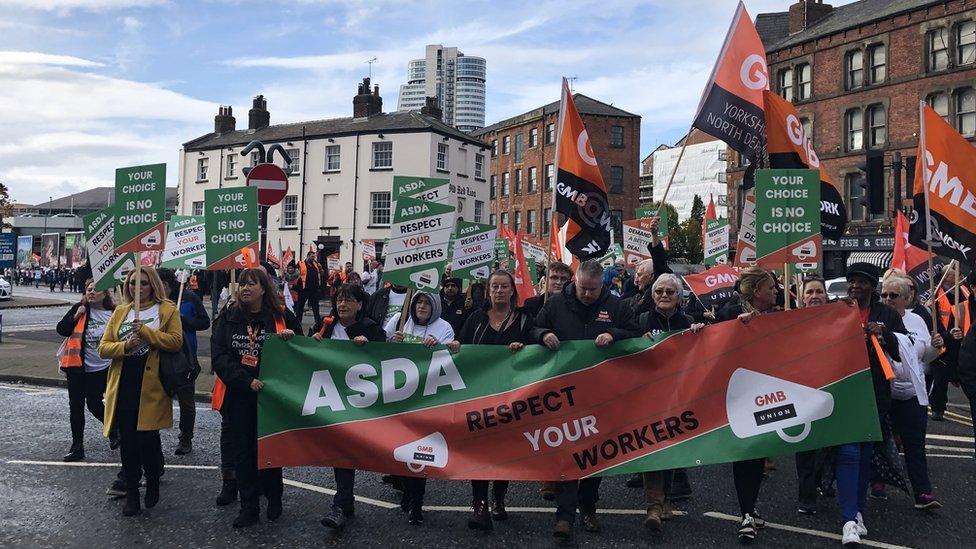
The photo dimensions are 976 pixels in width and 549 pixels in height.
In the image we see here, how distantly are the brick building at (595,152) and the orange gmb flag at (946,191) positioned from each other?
46788mm

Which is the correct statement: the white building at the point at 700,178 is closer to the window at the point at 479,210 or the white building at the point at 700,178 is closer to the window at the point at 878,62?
the window at the point at 479,210

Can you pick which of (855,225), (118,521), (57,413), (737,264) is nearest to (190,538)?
(118,521)

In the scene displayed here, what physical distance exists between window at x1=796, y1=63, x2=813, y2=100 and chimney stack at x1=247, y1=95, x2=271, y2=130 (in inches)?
1243

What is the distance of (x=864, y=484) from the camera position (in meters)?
5.81

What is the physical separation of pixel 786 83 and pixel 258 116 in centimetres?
3150

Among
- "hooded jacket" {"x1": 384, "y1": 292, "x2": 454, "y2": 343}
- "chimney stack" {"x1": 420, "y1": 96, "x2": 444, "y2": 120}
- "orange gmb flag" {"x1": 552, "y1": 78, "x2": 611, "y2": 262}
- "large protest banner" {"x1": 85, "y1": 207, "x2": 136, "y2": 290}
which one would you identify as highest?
"chimney stack" {"x1": 420, "y1": 96, "x2": 444, "y2": 120}

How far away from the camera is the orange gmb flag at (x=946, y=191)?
316 inches

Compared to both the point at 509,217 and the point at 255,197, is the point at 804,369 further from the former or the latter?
the point at 509,217

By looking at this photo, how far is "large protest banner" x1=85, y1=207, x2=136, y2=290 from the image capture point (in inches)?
312

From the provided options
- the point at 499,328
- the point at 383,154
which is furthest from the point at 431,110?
the point at 499,328

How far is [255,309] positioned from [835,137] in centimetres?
3945

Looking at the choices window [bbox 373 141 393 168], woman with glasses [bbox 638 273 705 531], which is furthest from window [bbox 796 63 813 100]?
woman with glasses [bbox 638 273 705 531]

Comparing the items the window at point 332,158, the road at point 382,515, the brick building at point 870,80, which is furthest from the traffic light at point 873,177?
the window at point 332,158

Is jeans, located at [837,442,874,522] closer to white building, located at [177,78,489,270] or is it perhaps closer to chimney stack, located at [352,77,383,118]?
white building, located at [177,78,489,270]
